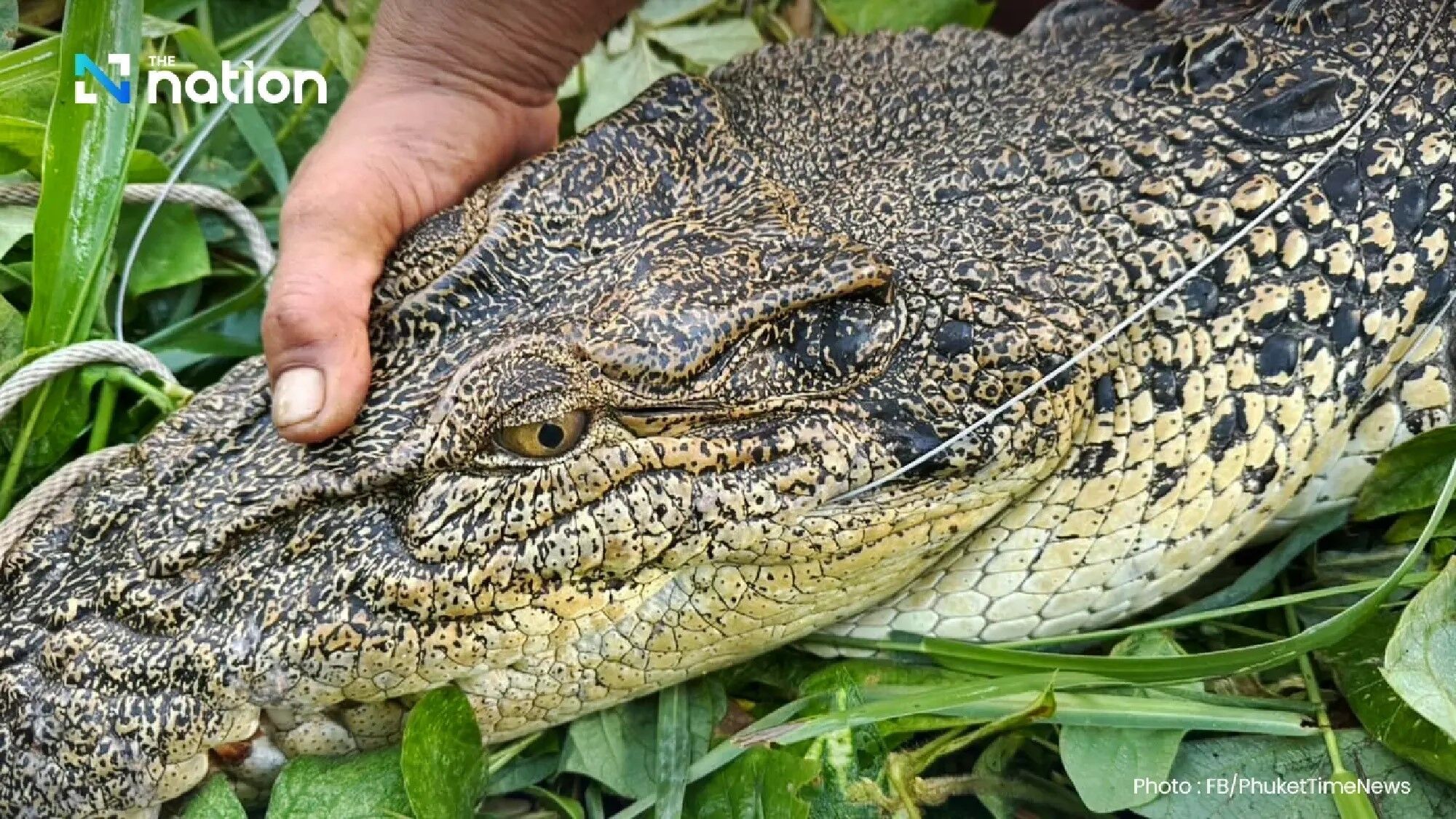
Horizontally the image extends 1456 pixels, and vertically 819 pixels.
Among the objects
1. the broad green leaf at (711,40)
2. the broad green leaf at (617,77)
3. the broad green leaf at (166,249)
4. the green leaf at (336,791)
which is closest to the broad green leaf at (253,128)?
the broad green leaf at (166,249)

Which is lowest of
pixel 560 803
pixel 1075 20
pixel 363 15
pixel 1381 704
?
pixel 560 803

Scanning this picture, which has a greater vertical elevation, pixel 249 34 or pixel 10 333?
pixel 249 34

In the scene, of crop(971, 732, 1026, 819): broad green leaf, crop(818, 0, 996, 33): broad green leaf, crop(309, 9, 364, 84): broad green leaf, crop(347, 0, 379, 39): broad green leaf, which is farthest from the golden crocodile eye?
crop(818, 0, 996, 33): broad green leaf

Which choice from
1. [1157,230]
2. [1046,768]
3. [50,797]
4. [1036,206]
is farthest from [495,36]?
[1046,768]

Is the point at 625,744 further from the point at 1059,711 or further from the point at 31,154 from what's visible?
the point at 31,154

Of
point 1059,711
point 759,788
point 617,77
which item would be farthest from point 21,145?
point 1059,711
